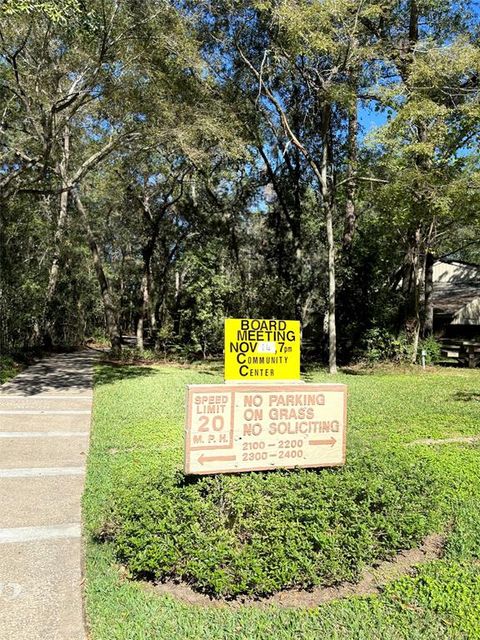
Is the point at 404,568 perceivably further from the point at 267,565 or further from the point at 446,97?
the point at 446,97

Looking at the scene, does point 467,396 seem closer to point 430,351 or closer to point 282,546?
point 430,351

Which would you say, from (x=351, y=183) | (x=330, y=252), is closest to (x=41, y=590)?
(x=330, y=252)

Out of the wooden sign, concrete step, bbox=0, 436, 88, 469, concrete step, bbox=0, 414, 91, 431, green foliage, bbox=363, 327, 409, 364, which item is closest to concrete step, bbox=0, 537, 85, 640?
the wooden sign

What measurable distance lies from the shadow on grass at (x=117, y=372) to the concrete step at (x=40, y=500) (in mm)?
6300

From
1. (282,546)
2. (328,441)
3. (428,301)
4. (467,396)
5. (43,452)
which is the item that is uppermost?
(428,301)

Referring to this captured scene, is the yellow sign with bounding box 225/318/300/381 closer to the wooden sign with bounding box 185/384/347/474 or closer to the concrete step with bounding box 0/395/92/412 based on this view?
the wooden sign with bounding box 185/384/347/474

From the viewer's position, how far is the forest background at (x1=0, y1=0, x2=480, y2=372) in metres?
11.4

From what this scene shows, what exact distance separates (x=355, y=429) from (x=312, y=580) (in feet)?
13.8

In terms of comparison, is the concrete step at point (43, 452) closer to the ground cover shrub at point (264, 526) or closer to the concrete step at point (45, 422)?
the concrete step at point (45, 422)

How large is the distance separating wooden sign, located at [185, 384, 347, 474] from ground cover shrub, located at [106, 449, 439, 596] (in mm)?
134

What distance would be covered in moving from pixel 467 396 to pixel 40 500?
28.5 feet

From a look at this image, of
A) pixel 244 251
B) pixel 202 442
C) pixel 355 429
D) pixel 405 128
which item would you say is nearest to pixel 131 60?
pixel 405 128

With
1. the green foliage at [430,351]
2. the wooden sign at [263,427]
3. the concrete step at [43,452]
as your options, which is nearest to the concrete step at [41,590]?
the wooden sign at [263,427]

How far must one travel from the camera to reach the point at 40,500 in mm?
4293
